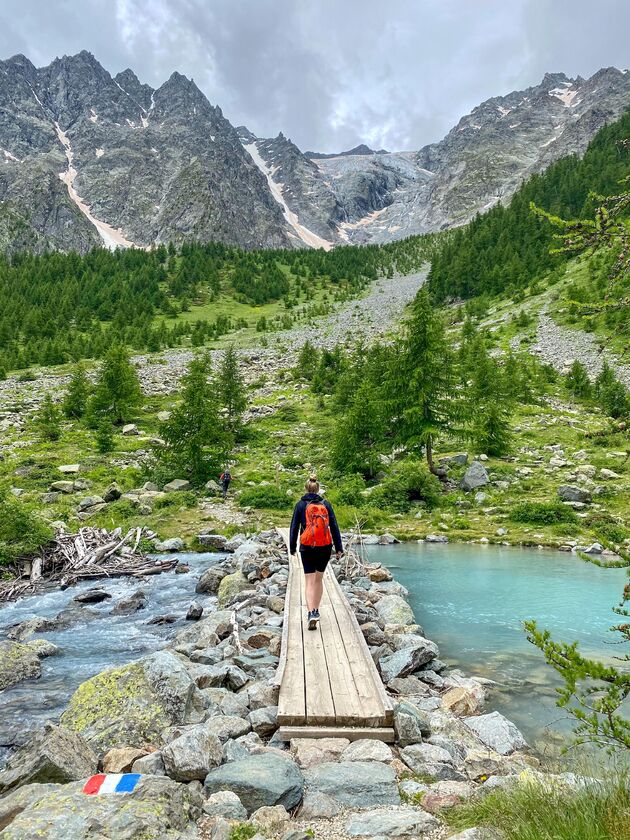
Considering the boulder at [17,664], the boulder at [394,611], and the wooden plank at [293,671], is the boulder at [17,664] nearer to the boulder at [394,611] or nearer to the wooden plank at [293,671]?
the wooden plank at [293,671]

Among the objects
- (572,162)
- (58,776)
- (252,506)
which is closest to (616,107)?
(572,162)

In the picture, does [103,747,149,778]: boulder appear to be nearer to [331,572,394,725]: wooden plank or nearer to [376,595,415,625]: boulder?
[331,572,394,725]: wooden plank

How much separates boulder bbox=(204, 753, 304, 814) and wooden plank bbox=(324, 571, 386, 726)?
1461mm

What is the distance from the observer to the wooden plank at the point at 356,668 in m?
6.26

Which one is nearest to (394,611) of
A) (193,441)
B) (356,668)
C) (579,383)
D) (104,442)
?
(356,668)

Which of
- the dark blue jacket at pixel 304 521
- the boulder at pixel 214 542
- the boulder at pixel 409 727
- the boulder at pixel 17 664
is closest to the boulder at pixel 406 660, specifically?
the boulder at pixel 409 727

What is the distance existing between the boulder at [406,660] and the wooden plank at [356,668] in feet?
1.87

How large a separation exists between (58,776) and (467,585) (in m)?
11.8

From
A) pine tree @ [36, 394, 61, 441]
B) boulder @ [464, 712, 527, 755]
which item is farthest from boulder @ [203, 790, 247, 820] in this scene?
pine tree @ [36, 394, 61, 441]

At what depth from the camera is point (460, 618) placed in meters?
12.1

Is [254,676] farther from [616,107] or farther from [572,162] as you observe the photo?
[616,107]

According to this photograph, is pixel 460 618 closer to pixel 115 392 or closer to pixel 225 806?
pixel 225 806

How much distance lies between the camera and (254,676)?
823cm

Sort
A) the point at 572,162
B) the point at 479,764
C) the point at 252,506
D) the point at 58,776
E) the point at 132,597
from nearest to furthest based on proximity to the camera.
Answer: the point at 58,776, the point at 479,764, the point at 132,597, the point at 252,506, the point at 572,162
